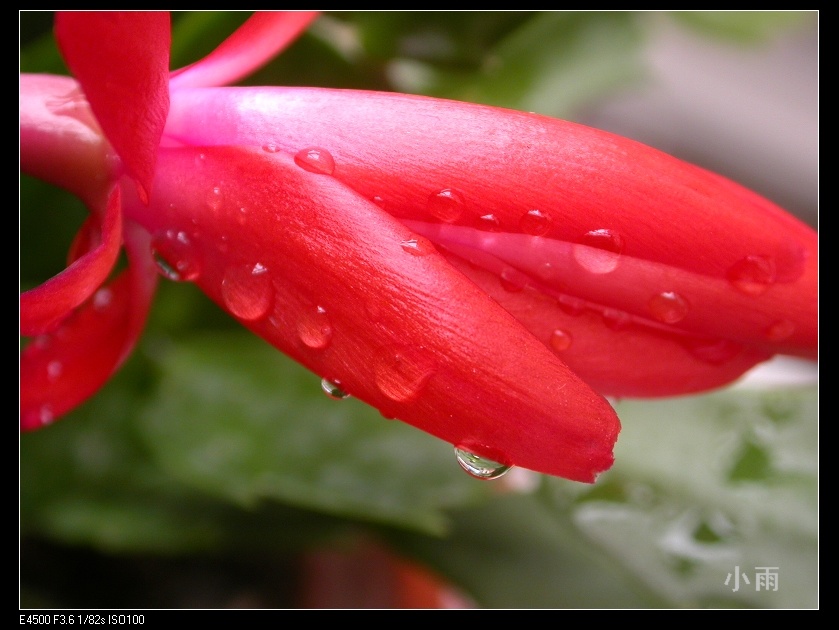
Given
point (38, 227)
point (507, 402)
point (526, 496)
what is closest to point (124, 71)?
point (507, 402)

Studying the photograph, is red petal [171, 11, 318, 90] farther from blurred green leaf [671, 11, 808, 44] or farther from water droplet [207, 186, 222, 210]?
blurred green leaf [671, 11, 808, 44]

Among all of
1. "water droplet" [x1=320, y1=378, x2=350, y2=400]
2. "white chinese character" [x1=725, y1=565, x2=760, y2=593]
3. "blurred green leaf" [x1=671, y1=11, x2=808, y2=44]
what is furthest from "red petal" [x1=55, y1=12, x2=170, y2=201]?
"blurred green leaf" [x1=671, y1=11, x2=808, y2=44]

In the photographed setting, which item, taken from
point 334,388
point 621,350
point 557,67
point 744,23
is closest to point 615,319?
point 621,350

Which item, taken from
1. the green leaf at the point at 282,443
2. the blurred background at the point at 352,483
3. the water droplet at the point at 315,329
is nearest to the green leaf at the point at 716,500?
the blurred background at the point at 352,483

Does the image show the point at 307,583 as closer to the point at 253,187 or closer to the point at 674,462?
the point at 674,462

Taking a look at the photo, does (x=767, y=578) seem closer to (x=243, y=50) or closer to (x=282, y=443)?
(x=282, y=443)

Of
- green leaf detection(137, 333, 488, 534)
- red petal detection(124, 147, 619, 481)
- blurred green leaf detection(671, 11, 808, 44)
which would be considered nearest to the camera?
red petal detection(124, 147, 619, 481)
